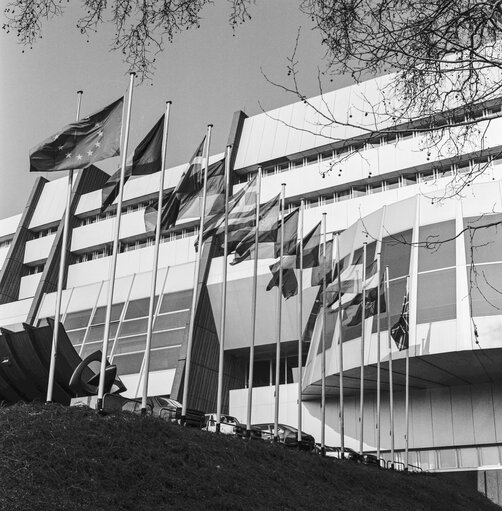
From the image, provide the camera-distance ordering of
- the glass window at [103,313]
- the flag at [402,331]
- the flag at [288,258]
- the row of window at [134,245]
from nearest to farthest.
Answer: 1. the flag at [288,258]
2. the flag at [402,331]
3. the glass window at [103,313]
4. the row of window at [134,245]

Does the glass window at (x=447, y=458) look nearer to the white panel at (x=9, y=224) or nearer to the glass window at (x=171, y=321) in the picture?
the glass window at (x=171, y=321)

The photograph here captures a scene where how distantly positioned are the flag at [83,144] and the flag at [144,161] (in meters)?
1.54

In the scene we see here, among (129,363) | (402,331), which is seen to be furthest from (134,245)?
(402,331)

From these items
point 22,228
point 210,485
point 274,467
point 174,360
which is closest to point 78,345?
point 174,360

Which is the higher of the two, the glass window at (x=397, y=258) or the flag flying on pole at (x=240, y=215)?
the glass window at (x=397, y=258)

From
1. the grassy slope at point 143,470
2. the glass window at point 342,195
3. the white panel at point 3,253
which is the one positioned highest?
the white panel at point 3,253

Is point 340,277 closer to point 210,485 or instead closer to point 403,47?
point 210,485

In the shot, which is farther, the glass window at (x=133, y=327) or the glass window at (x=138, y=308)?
the glass window at (x=138, y=308)

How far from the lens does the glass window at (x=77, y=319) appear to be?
42.7 metres

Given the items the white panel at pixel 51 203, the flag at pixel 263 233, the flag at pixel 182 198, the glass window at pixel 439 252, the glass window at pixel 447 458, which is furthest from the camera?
the white panel at pixel 51 203

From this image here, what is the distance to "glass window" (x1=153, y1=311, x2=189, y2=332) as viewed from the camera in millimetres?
38250

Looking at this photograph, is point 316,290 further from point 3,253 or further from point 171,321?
point 3,253

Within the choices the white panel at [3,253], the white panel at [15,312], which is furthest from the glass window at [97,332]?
the white panel at [3,253]

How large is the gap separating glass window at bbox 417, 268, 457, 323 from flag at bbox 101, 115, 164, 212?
14.2 meters
